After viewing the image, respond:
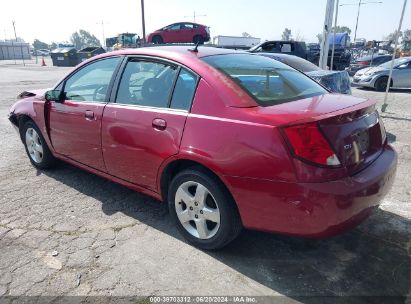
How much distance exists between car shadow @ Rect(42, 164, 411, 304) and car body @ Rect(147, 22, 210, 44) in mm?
23882

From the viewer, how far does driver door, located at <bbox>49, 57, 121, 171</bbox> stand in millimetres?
3611

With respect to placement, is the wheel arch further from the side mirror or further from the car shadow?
the side mirror

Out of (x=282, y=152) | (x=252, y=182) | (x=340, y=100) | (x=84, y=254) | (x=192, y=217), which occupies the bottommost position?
(x=84, y=254)

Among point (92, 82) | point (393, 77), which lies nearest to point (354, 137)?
point (92, 82)

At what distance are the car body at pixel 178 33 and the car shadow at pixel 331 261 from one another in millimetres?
23882

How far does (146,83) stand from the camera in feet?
10.9

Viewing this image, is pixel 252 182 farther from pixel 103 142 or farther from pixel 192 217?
pixel 103 142

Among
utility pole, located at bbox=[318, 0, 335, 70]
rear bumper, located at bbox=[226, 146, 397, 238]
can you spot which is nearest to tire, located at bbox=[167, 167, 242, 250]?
rear bumper, located at bbox=[226, 146, 397, 238]

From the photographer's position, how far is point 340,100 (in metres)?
2.96

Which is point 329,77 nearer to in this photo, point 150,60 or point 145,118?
point 150,60

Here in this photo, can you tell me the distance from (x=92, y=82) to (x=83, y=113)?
400 mm

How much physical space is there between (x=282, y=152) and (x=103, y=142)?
1922mm

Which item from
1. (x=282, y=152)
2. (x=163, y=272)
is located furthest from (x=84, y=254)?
(x=282, y=152)

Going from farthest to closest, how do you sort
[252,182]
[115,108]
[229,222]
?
[115,108], [229,222], [252,182]
